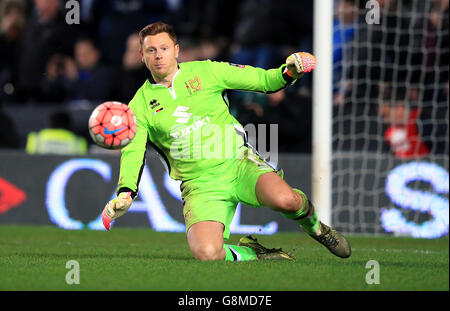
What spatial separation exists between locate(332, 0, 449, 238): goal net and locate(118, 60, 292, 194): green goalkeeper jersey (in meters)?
3.36

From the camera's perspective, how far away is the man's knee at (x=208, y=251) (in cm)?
614

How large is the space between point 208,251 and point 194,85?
1.32 m

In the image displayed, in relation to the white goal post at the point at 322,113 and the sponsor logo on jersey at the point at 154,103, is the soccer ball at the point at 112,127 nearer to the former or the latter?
the sponsor logo on jersey at the point at 154,103

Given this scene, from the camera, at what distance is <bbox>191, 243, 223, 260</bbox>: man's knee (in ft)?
20.1

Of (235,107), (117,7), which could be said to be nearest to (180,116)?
(235,107)

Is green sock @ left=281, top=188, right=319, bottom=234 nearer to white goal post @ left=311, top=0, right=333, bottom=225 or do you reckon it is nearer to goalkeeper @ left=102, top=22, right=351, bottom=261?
goalkeeper @ left=102, top=22, right=351, bottom=261

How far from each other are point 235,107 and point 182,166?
13.8 feet

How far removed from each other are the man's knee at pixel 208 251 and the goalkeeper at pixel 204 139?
0.27ft

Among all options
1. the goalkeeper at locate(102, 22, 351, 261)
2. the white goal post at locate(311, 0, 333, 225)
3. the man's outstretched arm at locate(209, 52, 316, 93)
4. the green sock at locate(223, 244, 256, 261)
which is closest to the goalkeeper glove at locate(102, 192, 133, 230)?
the goalkeeper at locate(102, 22, 351, 261)

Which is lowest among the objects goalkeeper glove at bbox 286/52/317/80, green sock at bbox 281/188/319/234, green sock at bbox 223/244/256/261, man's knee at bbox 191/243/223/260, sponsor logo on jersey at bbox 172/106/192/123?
green sock at bbox 223/244/256/261

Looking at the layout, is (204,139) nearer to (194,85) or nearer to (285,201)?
Result: (194,85)

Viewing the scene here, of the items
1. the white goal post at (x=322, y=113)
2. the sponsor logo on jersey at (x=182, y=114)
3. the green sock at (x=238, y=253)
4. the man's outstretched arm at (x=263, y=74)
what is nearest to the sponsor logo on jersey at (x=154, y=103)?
the sponsor logo on jersey at (x=182, y=114)

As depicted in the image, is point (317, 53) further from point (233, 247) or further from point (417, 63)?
point (233, 247)

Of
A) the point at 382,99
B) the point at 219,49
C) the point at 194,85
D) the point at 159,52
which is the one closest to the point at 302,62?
the point at 194,85
